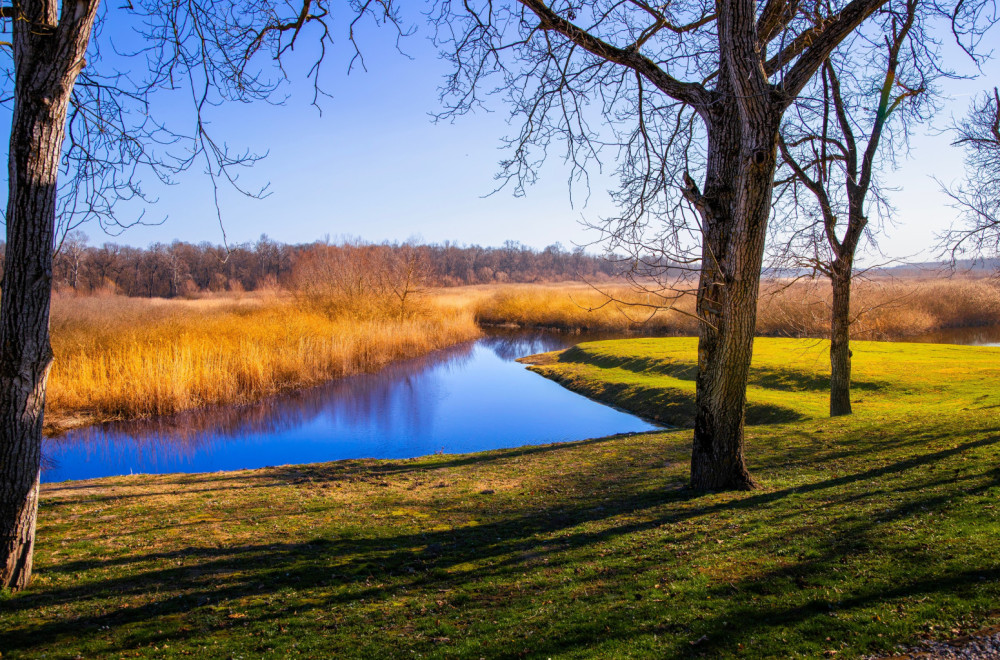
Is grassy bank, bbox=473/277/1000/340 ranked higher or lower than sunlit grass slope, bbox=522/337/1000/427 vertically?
higher

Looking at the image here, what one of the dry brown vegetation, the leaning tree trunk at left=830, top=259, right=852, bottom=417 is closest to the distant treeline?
the dry brown vegetation

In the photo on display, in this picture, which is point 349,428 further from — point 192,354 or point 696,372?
point 696,372

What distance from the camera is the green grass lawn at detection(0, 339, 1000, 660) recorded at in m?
3.40

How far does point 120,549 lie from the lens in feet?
16.1

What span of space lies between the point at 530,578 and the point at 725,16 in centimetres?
544

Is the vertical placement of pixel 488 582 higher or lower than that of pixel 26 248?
lower

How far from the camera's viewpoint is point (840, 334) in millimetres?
10477

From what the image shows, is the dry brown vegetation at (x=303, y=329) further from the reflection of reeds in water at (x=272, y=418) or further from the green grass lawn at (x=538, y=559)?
the green grass lawn at (x=538, y=559)

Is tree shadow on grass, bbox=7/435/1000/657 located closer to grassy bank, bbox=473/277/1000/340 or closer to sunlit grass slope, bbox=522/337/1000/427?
sunlit grass slope, bbox=522/337/1000/427

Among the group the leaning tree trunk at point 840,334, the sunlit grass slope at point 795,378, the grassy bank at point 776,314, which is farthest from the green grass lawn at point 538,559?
the grassy bank at point 776,314

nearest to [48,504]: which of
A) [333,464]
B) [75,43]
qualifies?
[333,464]

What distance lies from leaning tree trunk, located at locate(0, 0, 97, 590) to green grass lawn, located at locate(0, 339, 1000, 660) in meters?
0.61

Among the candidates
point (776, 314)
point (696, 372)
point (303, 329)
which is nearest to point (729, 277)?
point (696, 372)

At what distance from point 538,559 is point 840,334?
328 inches
